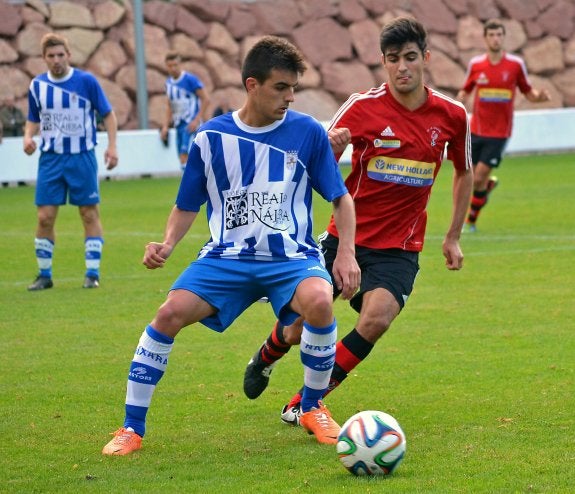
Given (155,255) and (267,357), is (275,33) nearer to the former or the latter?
(267,357)

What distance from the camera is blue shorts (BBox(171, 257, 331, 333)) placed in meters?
5.61

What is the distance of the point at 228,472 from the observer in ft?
17.1

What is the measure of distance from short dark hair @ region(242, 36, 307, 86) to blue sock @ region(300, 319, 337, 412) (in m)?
1.13

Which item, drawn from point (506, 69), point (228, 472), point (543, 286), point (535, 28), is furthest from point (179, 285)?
point (535, 28)

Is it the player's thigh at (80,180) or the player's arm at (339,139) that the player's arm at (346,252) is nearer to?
the player's arm at (339,139)

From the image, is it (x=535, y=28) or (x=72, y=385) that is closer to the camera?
(x=72, y=385)

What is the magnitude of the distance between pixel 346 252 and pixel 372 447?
0.92 metres

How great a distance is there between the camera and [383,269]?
20.7 feet

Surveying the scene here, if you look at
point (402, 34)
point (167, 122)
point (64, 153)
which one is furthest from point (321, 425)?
point (167, 122)

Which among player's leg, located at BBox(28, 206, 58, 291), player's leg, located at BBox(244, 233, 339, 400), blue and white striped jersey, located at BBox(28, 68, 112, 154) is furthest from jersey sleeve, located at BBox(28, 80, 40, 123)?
player's leg, located at BBox(244, 233, 339, 400)

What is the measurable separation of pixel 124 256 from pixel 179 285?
24.9 ft

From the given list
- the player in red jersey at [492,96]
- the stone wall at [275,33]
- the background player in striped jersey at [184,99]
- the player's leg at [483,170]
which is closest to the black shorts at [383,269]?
the player's leg at [483,170]

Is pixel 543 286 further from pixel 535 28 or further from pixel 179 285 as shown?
pixel 535 28

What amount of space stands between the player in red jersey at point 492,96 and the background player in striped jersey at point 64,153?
4902 millimetres
